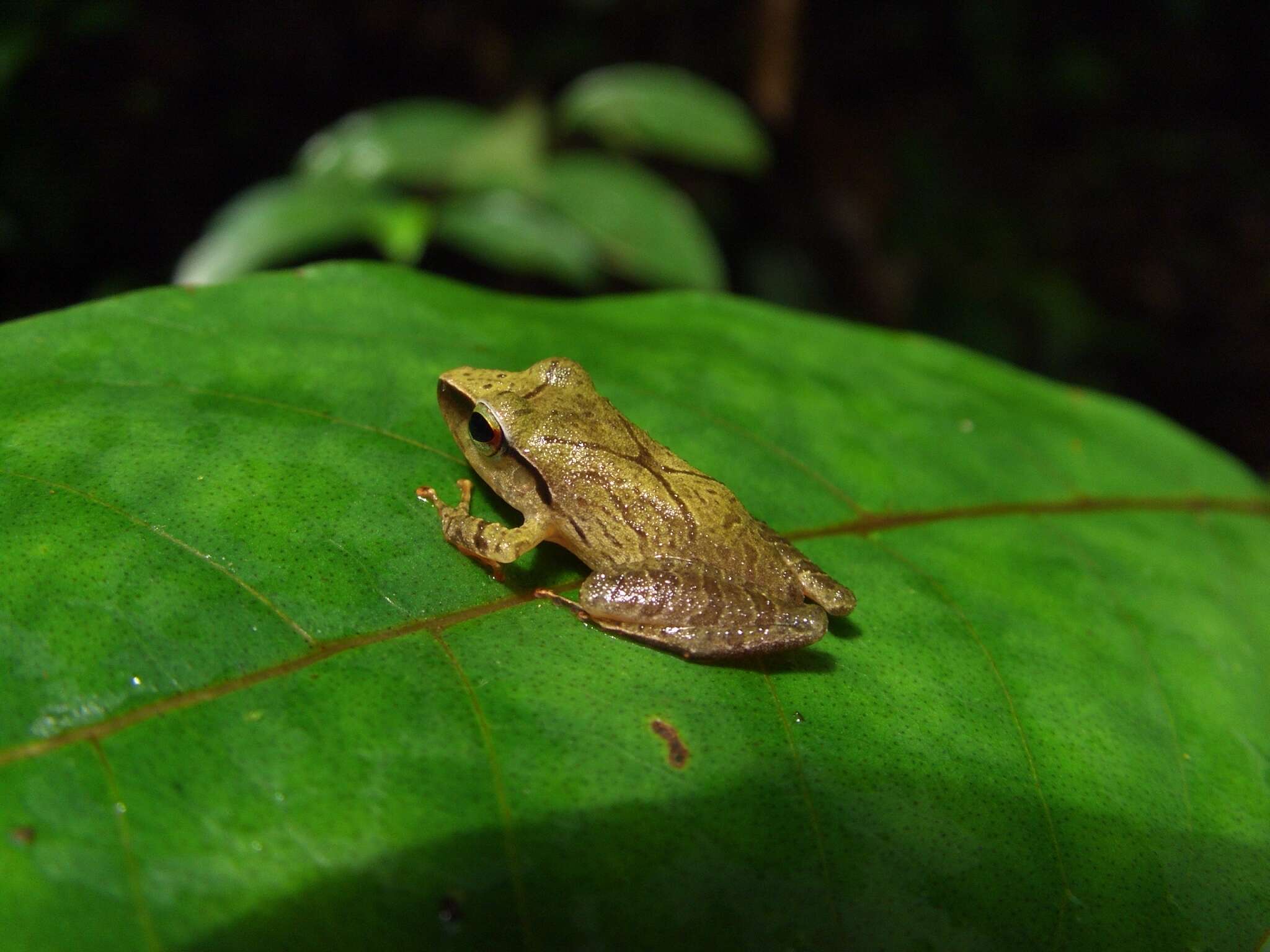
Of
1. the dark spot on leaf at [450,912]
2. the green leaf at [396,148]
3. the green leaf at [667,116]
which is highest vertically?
the green leaf at [667,116]

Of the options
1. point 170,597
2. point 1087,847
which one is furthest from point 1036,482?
point 170,597

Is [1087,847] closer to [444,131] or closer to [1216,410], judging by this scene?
[444,131]

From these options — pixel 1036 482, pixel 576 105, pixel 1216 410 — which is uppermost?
pixel 576 105

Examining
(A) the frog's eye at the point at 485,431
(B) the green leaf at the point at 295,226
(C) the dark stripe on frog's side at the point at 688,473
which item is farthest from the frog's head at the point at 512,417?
(B) the green leaf at the point at 295,226

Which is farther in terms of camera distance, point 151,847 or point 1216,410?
point 1216,410

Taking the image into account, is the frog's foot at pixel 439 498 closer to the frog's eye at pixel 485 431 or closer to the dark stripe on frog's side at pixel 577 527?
the frog's eye at pixel 485 431

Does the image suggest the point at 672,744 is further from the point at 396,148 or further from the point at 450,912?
the point at 396,148
